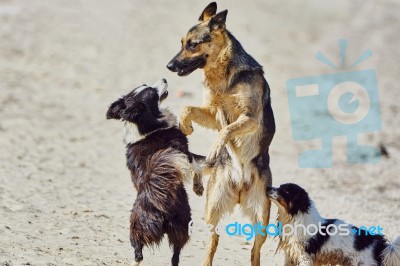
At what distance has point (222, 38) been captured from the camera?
22.2 feet

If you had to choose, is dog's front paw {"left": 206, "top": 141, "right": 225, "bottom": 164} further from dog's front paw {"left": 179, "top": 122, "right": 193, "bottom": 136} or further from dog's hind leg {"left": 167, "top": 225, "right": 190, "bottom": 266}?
dog's hind leg {"left": 167, "top": 225, "right": 190, "bottom": 266}

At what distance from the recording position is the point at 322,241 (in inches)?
253

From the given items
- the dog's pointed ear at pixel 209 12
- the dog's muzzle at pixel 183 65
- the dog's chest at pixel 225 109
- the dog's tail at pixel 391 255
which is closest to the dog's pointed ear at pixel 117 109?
the dog's muzzle at pixel 183 65

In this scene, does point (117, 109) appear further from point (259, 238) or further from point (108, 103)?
point (108, 103)

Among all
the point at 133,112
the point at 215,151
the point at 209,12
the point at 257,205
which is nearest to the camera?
the point at 215,151

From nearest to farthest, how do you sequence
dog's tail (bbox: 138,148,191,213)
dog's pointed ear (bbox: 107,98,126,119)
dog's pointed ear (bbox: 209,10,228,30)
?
dog's tail (bbox: 138,148,191,213) < dog's pointed ear (bbox: 107,98,126,119) < dog's pointed ear (bbox: 209,10,228,30)

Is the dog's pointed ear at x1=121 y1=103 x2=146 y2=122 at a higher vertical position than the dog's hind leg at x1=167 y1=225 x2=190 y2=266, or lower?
higher

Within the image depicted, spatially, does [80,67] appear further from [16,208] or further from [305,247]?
[305,247]

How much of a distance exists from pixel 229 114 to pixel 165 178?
0.94 metres

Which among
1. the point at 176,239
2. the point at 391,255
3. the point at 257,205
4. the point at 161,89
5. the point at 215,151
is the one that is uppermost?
the point at 161,89

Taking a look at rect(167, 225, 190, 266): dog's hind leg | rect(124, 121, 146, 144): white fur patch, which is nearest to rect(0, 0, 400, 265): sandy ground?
rect(167, 225, 190, 266): dog's hind leg

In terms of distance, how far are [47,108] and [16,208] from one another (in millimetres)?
5466

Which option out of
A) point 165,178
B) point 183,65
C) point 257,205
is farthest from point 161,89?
point 257,205

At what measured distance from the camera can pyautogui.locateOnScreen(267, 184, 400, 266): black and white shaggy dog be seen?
6363 mm
